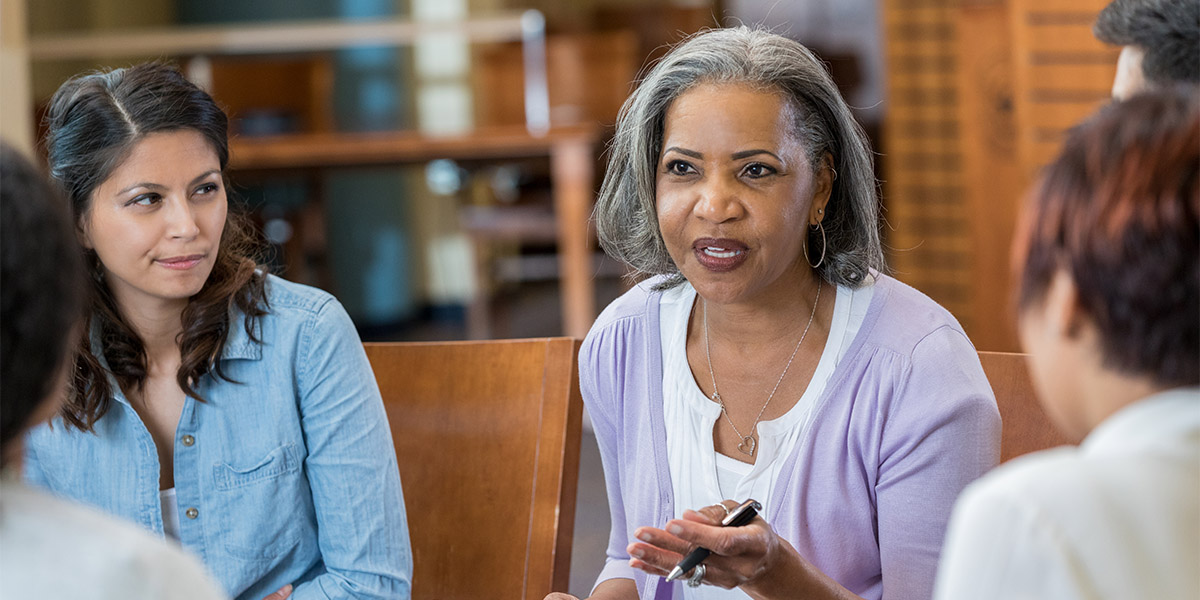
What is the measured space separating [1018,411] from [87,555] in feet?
3.73

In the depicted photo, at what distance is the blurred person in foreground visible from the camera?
708mm

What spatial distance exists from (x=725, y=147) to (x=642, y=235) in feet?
0.82

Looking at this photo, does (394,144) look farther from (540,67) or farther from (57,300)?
(57,300)

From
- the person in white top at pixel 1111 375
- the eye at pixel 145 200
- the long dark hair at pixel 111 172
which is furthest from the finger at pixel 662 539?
the eye at pixel 145 200

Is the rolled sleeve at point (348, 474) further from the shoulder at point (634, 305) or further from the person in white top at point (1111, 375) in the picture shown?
the person in white top at point (1111, 375)

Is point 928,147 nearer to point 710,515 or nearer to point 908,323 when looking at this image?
point 908,323

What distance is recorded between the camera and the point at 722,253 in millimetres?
1426

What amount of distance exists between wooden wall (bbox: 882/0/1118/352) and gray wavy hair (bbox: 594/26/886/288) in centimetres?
134

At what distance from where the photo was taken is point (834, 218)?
1541 mm

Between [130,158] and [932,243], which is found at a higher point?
[130,158]

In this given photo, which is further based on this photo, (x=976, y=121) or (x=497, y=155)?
(x=976, y=121)

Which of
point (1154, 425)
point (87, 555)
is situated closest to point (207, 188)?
point (87, 555)

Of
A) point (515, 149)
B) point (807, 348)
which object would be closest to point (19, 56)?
point (515, 149)

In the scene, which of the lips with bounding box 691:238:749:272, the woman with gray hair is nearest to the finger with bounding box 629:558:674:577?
the woman with gray hair
